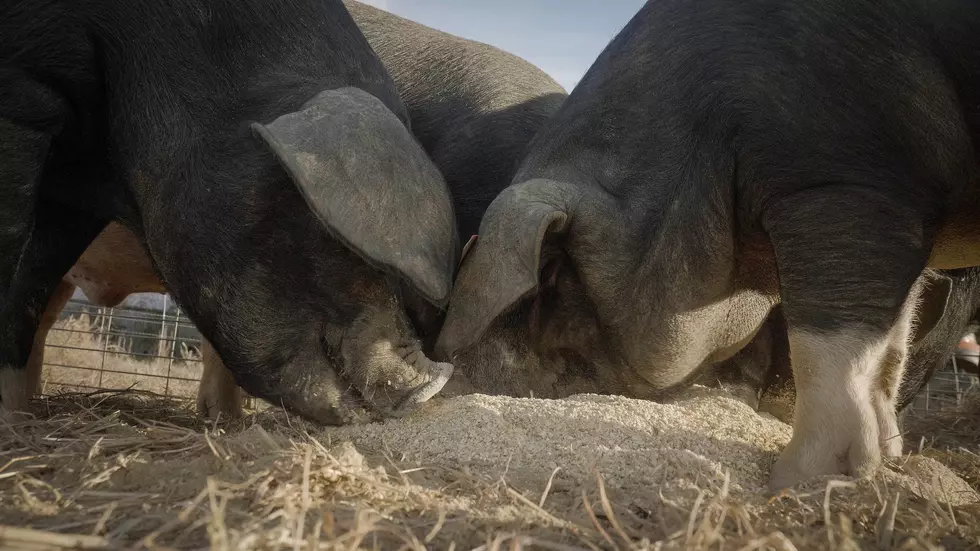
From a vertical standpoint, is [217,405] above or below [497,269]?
below

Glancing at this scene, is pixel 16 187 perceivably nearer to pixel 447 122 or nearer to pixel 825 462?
pixel 447 122

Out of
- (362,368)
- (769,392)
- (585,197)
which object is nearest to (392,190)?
(362,368)

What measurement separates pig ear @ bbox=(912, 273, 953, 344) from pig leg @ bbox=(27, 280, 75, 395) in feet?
11.4

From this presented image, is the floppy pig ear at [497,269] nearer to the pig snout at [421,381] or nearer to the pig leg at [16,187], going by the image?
the pig snout at [421,381]

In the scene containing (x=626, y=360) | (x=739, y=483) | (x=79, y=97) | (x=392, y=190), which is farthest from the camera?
(x=626, y=360)

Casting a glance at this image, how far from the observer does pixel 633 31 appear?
2959mm

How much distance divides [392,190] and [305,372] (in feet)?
2.11

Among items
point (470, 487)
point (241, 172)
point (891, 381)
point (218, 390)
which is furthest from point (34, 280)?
point (891, 381)

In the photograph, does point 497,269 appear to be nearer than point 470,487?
No

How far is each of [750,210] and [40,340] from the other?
3.27 m

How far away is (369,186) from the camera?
208cm

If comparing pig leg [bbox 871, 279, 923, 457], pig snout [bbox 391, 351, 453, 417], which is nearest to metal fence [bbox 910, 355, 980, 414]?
pig leg [bbox 871, 279, 923, 457]

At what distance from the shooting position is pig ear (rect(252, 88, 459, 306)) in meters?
1.99

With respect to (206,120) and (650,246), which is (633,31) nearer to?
(650,246)
